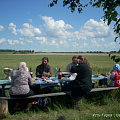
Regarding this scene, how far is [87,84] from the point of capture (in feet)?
13.0

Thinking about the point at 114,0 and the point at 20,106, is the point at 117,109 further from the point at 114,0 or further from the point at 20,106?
the point at 114,0

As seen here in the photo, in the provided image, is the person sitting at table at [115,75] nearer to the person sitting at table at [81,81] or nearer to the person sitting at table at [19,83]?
the person sitting at table at [81,81]

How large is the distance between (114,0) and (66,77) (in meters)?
3.16

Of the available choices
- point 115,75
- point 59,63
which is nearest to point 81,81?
point 115,75

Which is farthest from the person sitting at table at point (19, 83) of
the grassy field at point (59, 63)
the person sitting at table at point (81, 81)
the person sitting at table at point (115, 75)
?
the grassy field at point (59, 63)

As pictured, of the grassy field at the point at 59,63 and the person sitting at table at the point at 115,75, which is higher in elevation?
the person sitting at table at the point at 115,75

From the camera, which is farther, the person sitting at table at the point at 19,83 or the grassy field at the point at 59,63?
the grassy field at the point at 59,63

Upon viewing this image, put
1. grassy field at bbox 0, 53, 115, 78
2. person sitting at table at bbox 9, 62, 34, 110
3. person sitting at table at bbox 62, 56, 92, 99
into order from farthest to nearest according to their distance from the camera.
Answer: grassy field at bbox 0, 53, 115, 78 → person sitting at table at bbox 62, 56, 92, 99 → person sitting at table at bbox 9, 62, 34, 110

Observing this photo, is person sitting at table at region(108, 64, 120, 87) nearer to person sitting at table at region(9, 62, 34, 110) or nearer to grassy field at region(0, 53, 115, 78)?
person sitting at table at region(9, 62, 34, 110)

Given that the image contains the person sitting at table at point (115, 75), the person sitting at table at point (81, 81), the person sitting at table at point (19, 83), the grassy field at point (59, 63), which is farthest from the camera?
the grassy field at point (59, 63)

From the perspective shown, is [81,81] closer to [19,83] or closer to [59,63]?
[19,83]

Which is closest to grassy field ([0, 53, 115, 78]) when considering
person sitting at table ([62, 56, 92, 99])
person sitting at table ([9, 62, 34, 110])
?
person sitting at table ([9, 62, 34, 110])

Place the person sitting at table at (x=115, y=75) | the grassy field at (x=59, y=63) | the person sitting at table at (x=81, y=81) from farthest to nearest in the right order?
the grassy field at (x=59, y=63), the person sitting at table at (x=115, y=75), the person sitting at table at (x=81, y=81)

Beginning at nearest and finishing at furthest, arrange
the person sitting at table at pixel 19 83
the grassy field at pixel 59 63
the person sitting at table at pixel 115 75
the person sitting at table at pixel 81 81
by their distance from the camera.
Result: 1. the person sitting at table at pixel 19 83
2. the person sitting at table at pixel 81 81
3. the person sitting at table at pixel 115 75
4. the grassy field at pixel 59 63
